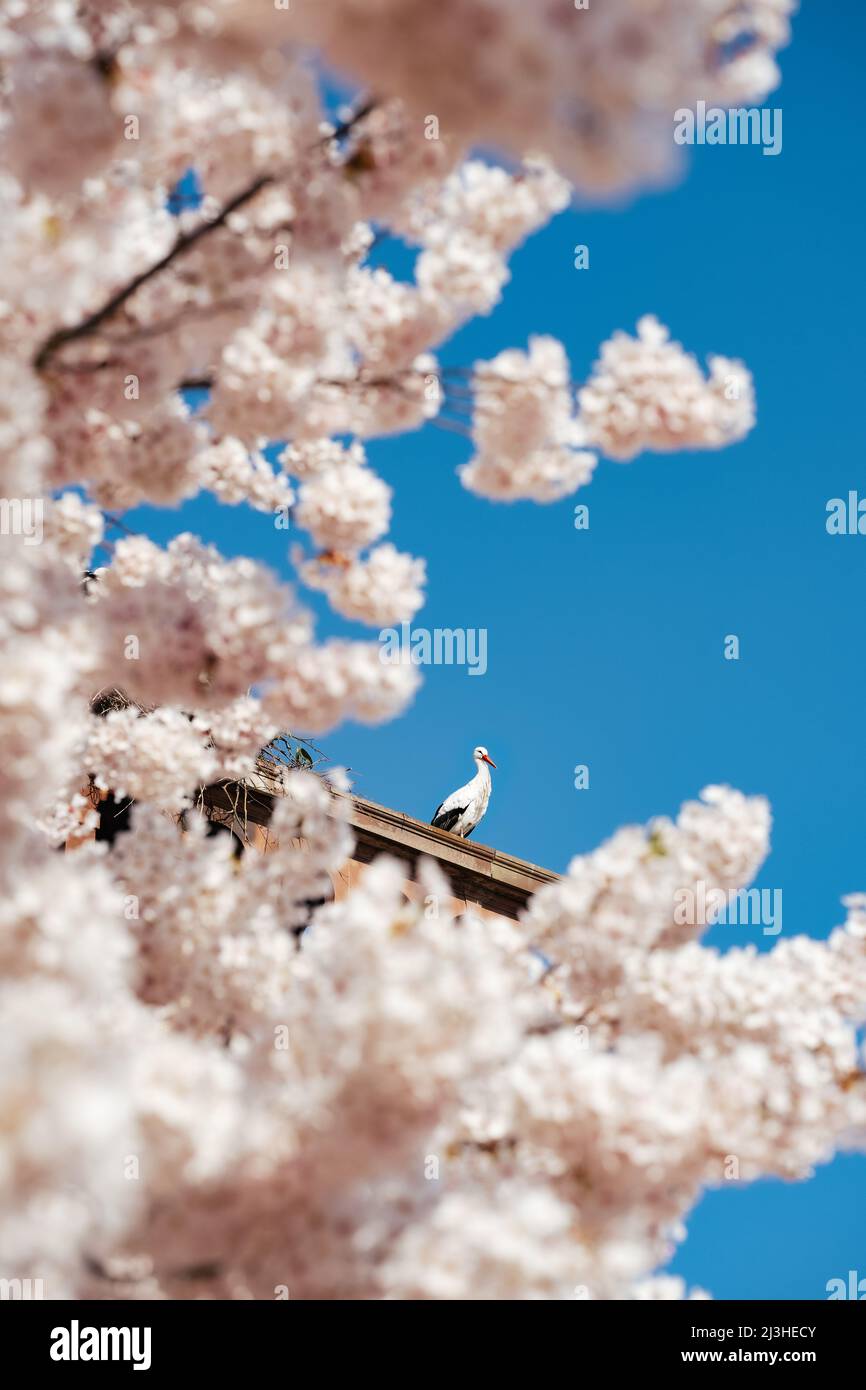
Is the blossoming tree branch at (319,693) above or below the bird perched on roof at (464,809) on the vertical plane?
below

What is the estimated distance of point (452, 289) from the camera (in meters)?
4.21

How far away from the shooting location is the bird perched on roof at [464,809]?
15.4 metres

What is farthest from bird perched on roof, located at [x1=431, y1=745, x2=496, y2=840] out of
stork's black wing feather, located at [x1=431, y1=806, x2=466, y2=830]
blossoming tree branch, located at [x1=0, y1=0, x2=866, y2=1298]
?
blossoming tree branch, located at [x1=0, y1=0, x2=866, y2=1298]

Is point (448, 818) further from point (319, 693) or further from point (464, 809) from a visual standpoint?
point (319, 693)

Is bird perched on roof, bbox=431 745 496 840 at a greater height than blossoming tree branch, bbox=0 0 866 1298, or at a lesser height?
greater

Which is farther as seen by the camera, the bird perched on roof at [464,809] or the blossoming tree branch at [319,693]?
the bird perched on roof at [464,809]

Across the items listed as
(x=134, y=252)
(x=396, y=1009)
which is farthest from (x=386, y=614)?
(x=396, y=1009)

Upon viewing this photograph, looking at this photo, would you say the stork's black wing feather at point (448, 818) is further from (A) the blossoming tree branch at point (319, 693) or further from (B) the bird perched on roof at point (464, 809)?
(A) the blossoming tree branch at point (319, 693)

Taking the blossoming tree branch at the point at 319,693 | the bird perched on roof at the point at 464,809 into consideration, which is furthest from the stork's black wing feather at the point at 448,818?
the blossoming tree branch at the point at 319,693

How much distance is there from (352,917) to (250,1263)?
0.90m

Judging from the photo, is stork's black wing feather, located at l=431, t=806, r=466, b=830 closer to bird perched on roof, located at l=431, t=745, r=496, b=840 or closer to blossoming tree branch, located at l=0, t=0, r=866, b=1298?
bird perched on roof, located at l=431, t=745, r=496, b=840

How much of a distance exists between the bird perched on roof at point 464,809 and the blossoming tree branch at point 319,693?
33.5ft

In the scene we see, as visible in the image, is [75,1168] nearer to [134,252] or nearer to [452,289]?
[134,252]

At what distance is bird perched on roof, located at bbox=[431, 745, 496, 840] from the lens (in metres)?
15.4
